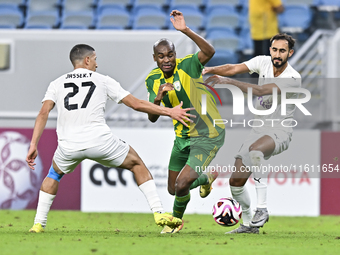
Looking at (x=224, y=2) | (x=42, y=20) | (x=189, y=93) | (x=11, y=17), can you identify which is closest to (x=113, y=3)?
(x=42, y=20)

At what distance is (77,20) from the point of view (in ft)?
40.1

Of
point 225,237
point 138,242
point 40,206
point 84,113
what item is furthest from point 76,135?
point 225,237

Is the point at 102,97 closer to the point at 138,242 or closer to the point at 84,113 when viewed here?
the point at 84,113

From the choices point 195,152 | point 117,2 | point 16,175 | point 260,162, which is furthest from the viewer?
point 117,2

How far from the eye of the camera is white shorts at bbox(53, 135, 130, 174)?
6.07 meters

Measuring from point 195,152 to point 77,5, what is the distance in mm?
7031

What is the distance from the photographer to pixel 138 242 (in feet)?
18.1

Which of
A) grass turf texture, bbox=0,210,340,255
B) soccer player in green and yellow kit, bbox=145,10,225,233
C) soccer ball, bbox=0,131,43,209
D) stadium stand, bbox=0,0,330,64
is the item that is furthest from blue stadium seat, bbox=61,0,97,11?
soccer player in green and yellow kit, bbox=145,10,225,233

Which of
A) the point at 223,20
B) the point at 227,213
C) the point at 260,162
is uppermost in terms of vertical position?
the point at 223,20

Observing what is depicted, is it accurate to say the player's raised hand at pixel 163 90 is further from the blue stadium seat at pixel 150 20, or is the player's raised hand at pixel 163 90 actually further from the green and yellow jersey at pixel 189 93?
the blue stadium seat at pixel 150 20

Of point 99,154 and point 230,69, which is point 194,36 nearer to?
point 230,69

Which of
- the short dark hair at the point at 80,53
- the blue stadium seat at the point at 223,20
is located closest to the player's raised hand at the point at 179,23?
the short dark hair at the point at 80,53

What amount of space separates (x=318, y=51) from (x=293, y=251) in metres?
5.35

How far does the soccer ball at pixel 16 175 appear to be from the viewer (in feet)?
32.7
